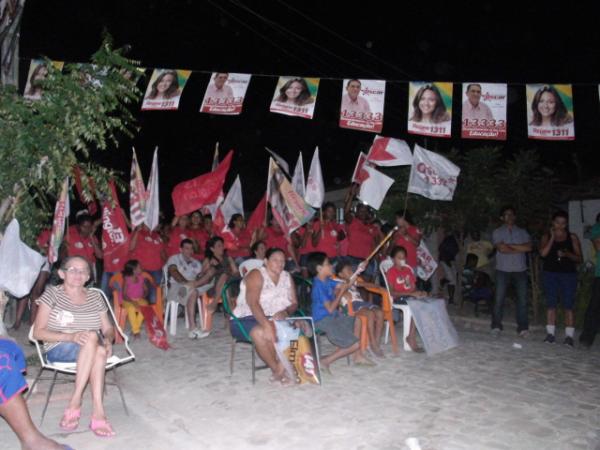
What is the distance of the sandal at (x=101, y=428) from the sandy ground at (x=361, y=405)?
53 millimetres

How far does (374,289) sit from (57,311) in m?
4.03

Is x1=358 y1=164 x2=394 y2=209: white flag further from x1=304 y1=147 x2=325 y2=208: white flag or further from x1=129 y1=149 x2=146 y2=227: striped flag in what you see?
x1=129 y1=149 x2=146 y2=227: striped flag

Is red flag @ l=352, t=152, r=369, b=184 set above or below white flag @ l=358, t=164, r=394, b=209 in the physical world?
above

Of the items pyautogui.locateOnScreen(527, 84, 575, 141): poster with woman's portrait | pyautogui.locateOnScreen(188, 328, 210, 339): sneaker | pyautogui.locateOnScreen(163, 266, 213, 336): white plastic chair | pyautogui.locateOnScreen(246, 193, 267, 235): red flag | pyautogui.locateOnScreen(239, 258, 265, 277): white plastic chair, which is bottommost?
pyautogui.locateOnScreen(188, 328, 210, 339): sneaker

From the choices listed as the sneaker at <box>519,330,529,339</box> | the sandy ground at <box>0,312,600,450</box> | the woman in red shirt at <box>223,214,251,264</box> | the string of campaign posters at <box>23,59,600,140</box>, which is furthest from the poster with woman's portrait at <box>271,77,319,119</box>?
the sneaker at <box>519,330,529,339</box>

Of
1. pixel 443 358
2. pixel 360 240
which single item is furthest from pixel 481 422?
pixel 360 240

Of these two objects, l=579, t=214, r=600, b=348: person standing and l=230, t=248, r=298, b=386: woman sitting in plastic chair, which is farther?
l=579, t=214, r=600, b=348: person standing

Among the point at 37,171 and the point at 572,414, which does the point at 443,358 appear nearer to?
the point at 572,414

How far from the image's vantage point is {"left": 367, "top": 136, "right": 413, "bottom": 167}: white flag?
9125mm

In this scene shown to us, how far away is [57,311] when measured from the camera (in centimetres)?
468

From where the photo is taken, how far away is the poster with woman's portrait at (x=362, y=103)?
9.46 metres

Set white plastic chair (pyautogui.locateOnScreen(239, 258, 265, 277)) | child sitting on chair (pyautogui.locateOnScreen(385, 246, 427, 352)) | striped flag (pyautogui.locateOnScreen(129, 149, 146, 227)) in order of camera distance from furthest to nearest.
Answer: striped flag (pyautogui.locateOnScreen(129, 149, 146, 227)), white plastic chair (pyautogui.locateOnScreen(239, 258, 265, 277)), child sitting on chair (pyautogui.locateOnScreen(385, 246, 427, 352))

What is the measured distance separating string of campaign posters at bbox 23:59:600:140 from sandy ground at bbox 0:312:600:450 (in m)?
3.83

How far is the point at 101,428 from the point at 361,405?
7.16 ft
